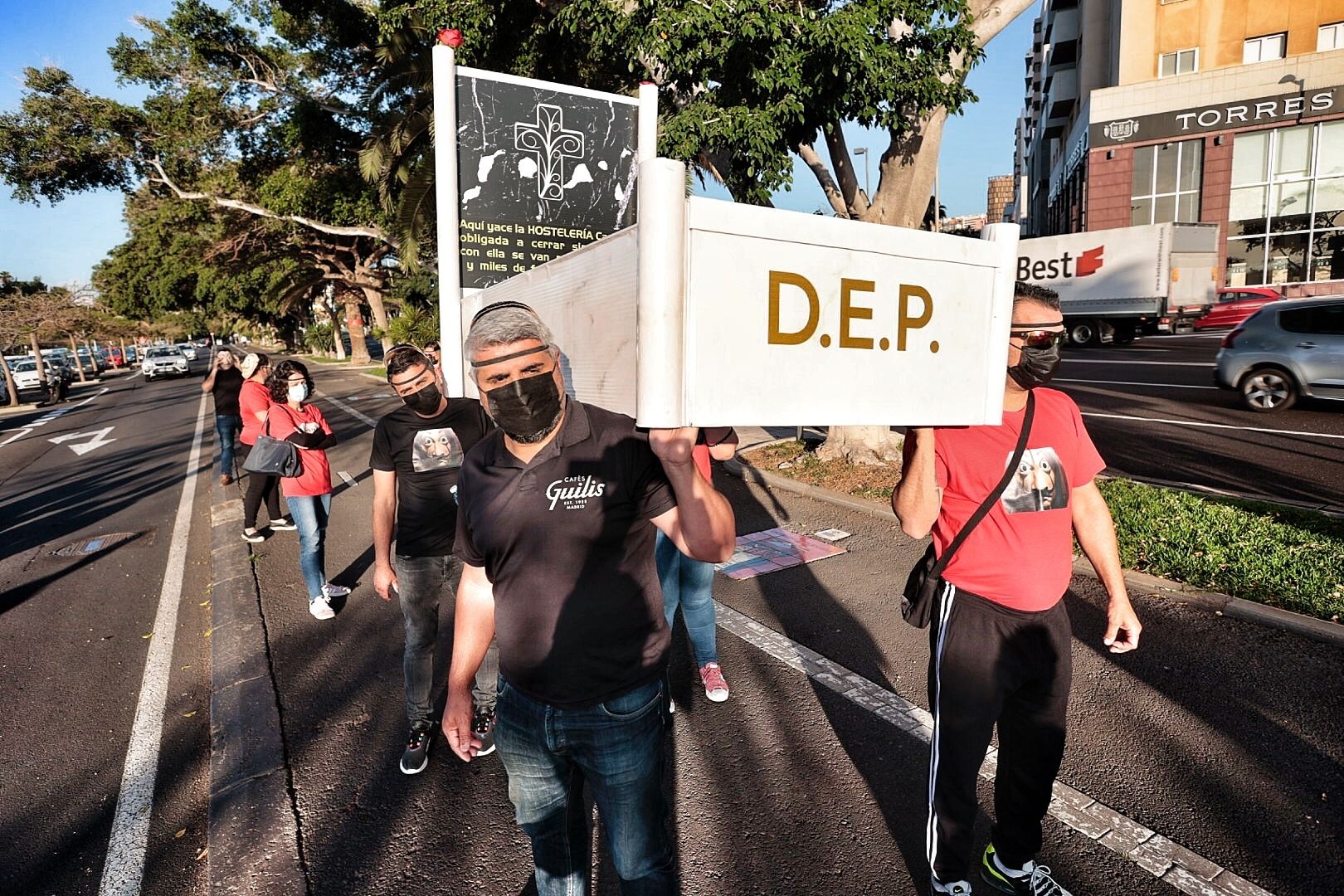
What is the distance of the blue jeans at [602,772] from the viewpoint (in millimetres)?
1961

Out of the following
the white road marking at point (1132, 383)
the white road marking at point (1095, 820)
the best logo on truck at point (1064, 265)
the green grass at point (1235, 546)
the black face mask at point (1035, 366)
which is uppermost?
the best logo on truck at point (1064, 265)

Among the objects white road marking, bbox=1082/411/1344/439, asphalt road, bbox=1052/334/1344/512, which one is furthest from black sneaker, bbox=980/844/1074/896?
white road marking, bbox=1082/411/1344/439

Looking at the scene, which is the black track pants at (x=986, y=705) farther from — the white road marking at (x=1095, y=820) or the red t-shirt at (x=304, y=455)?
the red t-shirt at (x=304, y=455)

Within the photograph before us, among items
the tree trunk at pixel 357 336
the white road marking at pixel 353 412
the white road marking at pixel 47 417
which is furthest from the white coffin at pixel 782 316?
the tree trunk at pixel 357 336

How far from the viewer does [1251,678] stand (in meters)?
3.88

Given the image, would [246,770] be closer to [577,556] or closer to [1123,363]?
[577,556]

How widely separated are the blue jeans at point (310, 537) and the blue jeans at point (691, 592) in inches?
111

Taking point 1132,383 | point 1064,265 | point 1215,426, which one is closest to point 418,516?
point 1215,426

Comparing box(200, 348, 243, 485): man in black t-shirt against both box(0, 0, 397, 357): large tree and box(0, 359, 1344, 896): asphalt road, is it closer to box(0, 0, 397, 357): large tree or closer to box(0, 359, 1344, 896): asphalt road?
box(0, 359, 1344, 896): asphalt road

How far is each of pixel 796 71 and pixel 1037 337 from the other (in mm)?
5756

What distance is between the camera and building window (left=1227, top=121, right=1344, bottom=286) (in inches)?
1107

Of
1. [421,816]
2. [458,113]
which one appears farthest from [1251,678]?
[458,113]

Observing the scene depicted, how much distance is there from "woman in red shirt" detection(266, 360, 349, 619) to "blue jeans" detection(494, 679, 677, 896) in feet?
12.3

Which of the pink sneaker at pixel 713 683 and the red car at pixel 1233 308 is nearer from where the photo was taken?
the pink sneaker at pixel 713 683
